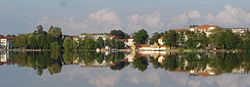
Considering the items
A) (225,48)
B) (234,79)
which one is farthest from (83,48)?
(234,79)

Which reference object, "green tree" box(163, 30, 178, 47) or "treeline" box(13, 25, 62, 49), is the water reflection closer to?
"green tree" box(163, 30, 178, 47)

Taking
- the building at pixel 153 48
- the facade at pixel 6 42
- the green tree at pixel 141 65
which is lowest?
the green tree at pixel 141 65

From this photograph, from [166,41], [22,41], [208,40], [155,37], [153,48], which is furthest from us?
[155,37]

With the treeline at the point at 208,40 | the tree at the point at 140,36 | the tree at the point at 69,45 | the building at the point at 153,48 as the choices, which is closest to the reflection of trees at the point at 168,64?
the treeline at the point at 208,40

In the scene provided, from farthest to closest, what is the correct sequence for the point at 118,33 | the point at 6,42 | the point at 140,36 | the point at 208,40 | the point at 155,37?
1. the point at 118,33
2. the point at 6,42
3. the point at 140,36
4. the point at 155,37
5. the point at 208,40

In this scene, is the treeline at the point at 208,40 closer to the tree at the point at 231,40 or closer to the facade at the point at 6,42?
the tree at the point at 231,40

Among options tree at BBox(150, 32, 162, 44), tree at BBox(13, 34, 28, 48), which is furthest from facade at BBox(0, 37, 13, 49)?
tree at BBox(150, 32, 162, 44)

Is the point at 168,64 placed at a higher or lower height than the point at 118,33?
lower

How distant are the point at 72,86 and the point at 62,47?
231 feet

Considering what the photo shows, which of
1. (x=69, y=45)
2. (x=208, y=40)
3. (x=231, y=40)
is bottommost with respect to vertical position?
(x=69, y=45)

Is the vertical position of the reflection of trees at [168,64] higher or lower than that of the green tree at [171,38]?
lower

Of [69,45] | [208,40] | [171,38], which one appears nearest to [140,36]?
[171,38]

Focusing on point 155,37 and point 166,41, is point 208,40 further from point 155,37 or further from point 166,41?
point 155,37

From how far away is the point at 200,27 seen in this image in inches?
4102
